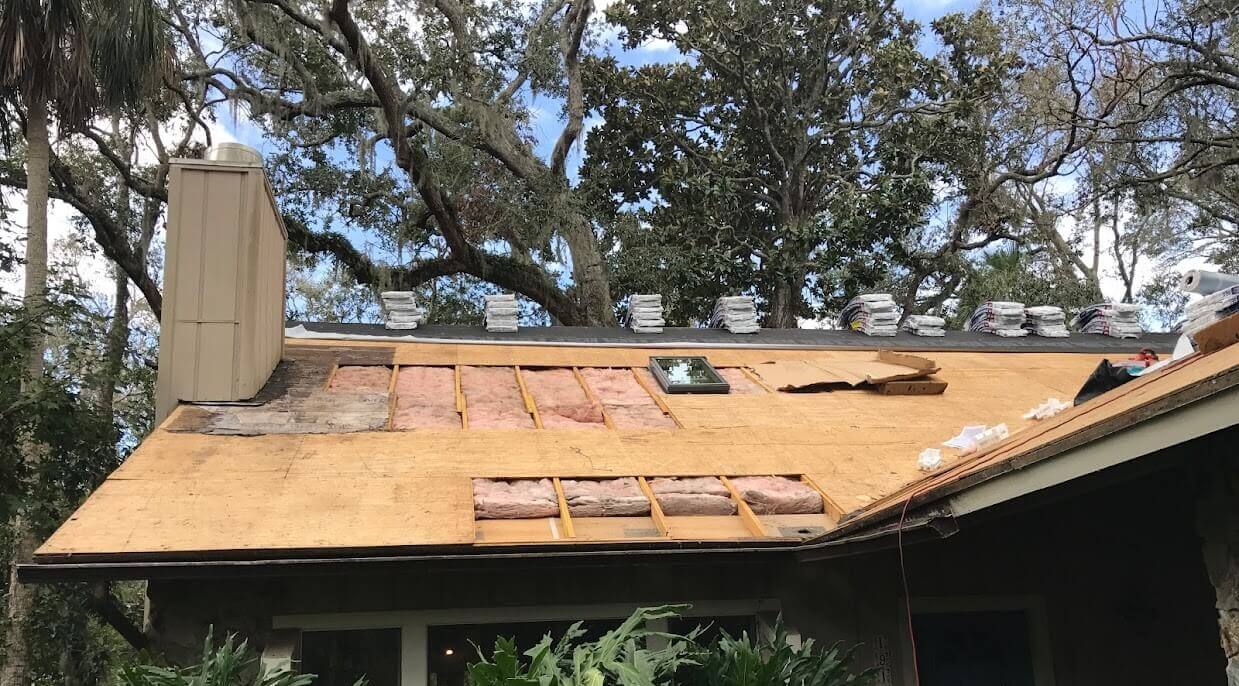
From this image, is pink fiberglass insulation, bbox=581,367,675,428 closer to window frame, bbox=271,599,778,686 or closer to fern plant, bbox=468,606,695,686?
window frame, bbox=271,599,778,686

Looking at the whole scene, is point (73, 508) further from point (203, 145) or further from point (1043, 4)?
point (1043, 4)

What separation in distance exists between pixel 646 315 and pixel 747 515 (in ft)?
16.0

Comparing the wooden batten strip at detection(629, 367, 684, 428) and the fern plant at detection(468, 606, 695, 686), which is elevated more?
the wooden batten strip at detection(629, 367, 684, 428)

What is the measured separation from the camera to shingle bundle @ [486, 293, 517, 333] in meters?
8.77

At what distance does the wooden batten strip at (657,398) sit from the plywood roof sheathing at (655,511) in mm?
1131

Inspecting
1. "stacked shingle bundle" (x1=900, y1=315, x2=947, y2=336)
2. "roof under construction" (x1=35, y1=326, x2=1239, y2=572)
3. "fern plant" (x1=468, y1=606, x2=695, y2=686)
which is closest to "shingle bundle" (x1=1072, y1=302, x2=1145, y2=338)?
"stacked shingle bundle" (x1=900, y1=315, x2=947, y2=336)

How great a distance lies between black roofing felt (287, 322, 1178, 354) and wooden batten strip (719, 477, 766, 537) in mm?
3989

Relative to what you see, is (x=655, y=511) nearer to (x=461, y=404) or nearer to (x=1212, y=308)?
(x=461, y=404)

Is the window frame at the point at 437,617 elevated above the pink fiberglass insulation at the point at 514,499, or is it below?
below

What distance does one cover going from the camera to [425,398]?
20.0 ft

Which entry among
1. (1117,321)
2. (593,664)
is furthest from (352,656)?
(1117,321)

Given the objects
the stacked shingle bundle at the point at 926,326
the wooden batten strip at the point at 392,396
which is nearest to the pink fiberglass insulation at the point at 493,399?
the wooden batten strip at the point at 392,396

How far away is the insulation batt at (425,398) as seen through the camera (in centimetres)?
549

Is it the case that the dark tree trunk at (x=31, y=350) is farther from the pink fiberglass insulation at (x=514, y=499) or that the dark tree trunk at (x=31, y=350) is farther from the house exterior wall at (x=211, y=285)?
the pink fiberglass insulation at (x=514, y=499)
